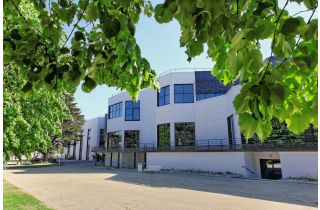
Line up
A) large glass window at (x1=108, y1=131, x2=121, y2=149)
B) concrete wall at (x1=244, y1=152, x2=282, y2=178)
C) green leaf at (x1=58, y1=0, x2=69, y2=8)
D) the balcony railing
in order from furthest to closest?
large glass window at (x1=108, y1=131, x2=121, y2=149) → concrete wall at (x1=244, y1=152, x2=282, y2=178) → the balcony railing → green leaf at (x1=58, y1=0, x2=69, y2=8)

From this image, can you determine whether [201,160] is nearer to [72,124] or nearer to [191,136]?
[191,136]

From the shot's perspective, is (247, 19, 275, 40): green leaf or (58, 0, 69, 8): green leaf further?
(58, 0, 69, 8): green leaf

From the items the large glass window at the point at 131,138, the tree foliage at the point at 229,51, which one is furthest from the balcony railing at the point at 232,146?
the tree foliage at the point at 229,51

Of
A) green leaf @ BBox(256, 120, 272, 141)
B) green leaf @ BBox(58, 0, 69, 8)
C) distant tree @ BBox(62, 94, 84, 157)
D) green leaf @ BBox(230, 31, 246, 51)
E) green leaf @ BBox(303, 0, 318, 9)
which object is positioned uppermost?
distant tree @ BBox(62, 94, 84, 157)

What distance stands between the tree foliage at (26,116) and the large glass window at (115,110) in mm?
27648

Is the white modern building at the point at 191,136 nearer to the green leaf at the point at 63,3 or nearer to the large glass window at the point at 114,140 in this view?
the large glass window at the point at 114,140

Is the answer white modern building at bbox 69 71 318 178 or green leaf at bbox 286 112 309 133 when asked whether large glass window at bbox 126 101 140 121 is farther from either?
green leaf at bbox 286 112 309 133

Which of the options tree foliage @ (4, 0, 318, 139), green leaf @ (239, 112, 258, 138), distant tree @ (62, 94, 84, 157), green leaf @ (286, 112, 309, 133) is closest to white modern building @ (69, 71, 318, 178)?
distant tree @ (62, 94, 84, 157)

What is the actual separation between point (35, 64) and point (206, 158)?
2725 centimetres

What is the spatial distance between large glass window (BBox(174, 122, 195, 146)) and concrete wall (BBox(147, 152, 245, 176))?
195 centimetres

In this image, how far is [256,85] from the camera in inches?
51.4

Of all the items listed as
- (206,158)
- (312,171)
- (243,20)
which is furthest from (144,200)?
(206,158)

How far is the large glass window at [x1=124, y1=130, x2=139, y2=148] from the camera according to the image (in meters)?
41.2

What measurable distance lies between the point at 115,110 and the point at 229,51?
4413cm
